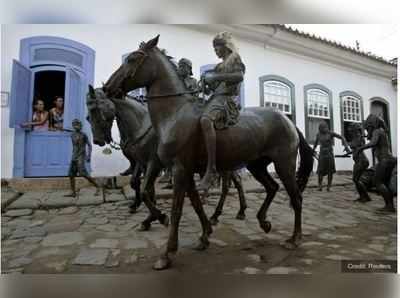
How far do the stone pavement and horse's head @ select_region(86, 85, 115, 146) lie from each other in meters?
0.69

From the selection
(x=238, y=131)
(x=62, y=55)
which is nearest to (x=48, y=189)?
(x=62, y=55)

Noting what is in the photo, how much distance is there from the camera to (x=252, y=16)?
1689mm

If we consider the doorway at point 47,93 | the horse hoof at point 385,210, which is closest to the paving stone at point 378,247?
the horse hoof at point 385,210

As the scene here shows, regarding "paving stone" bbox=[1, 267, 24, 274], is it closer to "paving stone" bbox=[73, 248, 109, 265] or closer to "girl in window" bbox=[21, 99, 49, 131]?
"paving stone" bbox=[73, 248, 109, 265]

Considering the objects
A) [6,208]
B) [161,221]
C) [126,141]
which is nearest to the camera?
[6,208]

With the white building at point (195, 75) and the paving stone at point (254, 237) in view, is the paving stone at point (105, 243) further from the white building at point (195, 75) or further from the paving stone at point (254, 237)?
the paving stone at point (254, 237)

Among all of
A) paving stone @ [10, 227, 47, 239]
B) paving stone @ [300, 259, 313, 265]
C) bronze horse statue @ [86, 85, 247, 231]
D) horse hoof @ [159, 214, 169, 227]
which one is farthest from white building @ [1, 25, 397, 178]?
paving stone @ [300, 259, 313, 265]

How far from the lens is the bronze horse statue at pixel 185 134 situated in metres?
1.61

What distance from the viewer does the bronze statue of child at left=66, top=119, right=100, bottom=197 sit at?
7.70 ft

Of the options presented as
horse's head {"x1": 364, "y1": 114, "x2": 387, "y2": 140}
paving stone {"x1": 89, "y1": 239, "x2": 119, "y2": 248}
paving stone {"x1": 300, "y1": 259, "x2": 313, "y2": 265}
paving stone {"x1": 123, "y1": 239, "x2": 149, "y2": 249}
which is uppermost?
horse's head {"x1": 364, "y1": 114, "x2": 387, "y2": 140}

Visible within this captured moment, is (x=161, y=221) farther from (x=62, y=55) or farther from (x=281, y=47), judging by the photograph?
(x=281, y=47)

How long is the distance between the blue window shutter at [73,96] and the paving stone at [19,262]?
4.22 ft

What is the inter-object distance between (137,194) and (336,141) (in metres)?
2.22

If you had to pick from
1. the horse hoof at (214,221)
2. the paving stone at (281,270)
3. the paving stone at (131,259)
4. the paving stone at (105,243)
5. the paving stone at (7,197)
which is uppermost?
the paving stone at (7,197)
